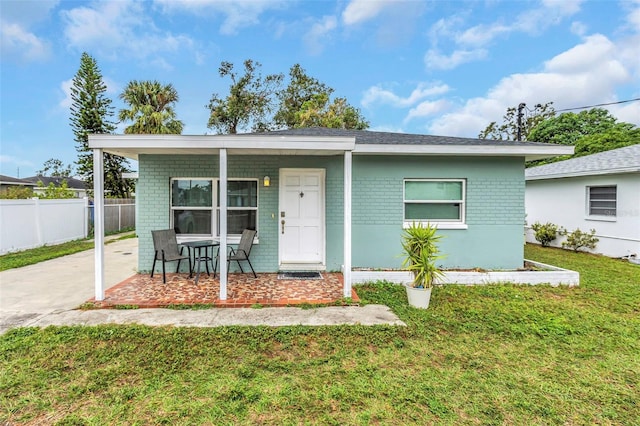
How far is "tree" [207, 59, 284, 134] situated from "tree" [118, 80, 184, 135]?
693cm

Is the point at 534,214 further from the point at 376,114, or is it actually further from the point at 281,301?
the point at 376,114

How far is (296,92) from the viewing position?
80.8 ft

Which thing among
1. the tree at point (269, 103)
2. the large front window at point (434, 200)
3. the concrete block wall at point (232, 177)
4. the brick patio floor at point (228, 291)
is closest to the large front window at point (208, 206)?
the concrete block wall at point (232, 177)

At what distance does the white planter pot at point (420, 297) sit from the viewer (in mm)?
4828

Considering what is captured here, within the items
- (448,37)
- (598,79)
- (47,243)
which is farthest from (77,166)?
(598,79)

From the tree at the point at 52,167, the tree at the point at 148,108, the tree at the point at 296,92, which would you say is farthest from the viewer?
the tree at the point at 52,167

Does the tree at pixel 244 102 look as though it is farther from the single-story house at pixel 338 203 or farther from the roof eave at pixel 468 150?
→ the roof eave at pixel 468 150

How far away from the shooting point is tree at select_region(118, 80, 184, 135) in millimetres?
15273

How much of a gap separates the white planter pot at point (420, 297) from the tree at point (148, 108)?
585 inches

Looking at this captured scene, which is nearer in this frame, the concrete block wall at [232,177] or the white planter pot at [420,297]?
the white planter pot at [420,297]

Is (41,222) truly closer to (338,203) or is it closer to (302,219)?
(302,219)

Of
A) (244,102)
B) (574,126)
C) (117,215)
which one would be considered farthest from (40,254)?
(574,126)

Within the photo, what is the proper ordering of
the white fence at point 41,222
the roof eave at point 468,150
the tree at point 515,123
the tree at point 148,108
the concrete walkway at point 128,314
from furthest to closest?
the tree at point 515,123, the tree at point 148,108, the white fence at point 41,222, the roof eave at point 468,150, the concrete walkway at point 128,314

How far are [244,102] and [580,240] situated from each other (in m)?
21.2
